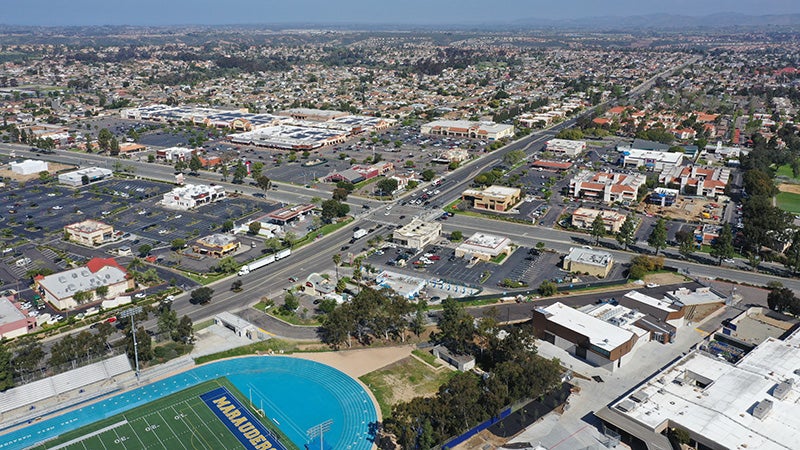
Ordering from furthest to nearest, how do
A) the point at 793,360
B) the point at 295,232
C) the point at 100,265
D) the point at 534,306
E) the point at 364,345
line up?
1. the point at 295,232
2. the point at 100,265
3. the point at 534,306
4. the point at 364,345
5. the point at 793,360

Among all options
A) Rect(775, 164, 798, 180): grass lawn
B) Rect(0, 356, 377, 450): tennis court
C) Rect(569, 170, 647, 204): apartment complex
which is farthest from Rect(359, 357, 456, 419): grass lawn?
Rect(775, 164, 798, 180): grass lawn

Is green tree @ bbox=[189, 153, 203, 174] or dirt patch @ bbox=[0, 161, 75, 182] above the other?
green tree @ bbox=[189, 153, 203, 174]

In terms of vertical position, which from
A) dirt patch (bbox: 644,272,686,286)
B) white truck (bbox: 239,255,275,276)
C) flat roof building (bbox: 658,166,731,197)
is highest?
flat roof building (bbox: 658,166,731,197)

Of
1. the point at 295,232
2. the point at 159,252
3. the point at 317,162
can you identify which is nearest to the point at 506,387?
the point at 295,232

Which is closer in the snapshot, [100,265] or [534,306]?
[534,306]

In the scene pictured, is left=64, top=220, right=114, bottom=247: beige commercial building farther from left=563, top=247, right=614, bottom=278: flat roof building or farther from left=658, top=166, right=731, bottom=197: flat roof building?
left=658, top=166, right=731, bottom=197: flat roof building

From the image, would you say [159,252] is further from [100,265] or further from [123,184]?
[123,184]
